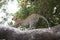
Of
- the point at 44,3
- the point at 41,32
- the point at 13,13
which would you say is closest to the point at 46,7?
the point at 44,3

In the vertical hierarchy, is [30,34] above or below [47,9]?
below

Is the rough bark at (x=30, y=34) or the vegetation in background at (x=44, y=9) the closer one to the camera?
the rough bark at (x=30, y=34)

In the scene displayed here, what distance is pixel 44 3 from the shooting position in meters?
5.23

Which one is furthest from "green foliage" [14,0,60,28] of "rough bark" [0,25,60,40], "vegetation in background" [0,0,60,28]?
"rough bark" [0,25,60,40]

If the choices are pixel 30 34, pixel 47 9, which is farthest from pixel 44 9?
pixel 30 34

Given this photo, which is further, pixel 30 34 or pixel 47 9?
pixel 47 9

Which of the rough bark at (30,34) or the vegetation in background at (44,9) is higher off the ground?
the vegetation in background at (44,9)

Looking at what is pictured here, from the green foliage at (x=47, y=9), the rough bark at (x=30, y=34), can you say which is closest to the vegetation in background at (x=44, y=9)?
the green foliage at (x=47, y=9)

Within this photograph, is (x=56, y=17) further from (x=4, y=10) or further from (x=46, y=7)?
(x=4, y=10)

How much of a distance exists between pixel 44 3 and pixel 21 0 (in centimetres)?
86

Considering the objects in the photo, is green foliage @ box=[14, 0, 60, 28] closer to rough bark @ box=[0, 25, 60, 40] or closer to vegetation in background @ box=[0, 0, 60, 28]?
vegetation in background @ box=[0, 0, 60, 28]

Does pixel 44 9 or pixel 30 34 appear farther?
pixel 44 9

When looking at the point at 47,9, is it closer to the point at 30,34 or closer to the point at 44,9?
the point at 44,9

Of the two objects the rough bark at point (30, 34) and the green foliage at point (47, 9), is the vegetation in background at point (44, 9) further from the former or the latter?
the rough bark at point (30, 34)
